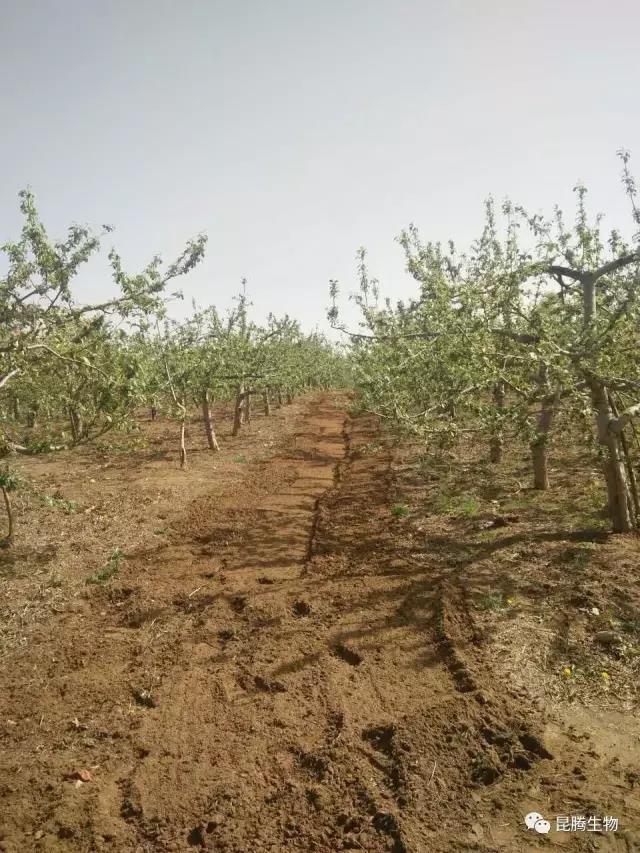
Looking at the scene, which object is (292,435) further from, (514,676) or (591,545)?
(514,676)

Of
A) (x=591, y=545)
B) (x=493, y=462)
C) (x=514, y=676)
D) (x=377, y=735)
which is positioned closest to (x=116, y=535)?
(x=377, y=735)

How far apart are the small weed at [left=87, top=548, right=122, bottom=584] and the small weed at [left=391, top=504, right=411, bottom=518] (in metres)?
5.52

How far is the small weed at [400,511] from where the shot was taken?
1085 cm

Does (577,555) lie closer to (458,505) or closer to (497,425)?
(497,425)

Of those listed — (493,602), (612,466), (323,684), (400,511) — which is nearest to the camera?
(323,684)

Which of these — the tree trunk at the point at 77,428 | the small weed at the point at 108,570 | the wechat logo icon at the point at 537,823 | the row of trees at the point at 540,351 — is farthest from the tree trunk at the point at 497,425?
the small weed at the point at 108,570

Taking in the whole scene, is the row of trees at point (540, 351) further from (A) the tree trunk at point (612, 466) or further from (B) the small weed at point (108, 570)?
(B) the small weed at point (108, 570)

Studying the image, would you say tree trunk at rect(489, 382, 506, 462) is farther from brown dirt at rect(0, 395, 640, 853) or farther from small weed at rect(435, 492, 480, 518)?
brown dirt at rect(0, 395, 640, 853)

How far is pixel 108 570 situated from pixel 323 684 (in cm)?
484

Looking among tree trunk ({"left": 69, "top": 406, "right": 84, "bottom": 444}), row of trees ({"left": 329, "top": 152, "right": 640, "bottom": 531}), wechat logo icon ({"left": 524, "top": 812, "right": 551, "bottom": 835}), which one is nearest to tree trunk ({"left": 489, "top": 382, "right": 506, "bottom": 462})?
row of trees ({"left": 329, "top": 152, "right": 640, "bottom": 531})

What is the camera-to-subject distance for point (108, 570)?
875cm

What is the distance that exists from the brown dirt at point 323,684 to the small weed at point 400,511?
0.20 m

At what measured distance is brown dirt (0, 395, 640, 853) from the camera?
4.05 metres

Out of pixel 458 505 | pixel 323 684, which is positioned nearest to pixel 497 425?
pixel 323 684
